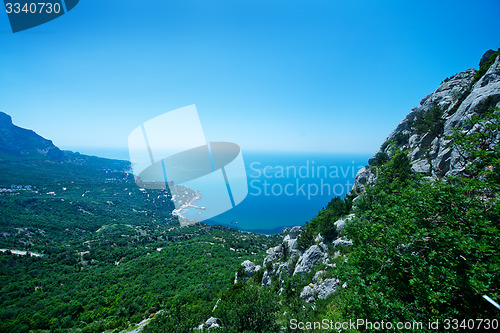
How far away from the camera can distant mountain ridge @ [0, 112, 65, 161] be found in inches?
6019

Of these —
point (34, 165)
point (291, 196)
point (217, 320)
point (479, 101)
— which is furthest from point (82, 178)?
point (479, 101)

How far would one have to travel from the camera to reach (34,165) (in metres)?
124

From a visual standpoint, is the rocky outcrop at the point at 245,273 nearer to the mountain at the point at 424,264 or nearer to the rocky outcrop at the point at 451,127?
the mountain at the point at 424,264

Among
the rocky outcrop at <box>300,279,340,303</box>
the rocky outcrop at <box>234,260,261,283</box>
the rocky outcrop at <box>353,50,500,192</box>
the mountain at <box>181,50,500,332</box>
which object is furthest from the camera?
the rocky outcrop at <box>234,260,261,283</box>

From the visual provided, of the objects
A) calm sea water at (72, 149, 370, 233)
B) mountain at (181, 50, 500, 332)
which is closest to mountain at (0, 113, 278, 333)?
mountain at (181, 50, 500, 332)

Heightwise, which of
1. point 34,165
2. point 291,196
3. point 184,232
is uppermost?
point 34,165

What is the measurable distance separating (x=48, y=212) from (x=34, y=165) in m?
84.2

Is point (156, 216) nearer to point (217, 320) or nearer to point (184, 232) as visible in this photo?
point (184, 232)

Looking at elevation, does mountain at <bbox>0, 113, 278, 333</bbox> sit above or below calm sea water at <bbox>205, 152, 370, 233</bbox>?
above

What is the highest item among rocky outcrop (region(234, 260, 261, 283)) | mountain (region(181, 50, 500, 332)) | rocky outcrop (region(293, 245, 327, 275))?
mountain (region(181, 50, 500, 332))

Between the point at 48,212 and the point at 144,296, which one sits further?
the point at 48,212

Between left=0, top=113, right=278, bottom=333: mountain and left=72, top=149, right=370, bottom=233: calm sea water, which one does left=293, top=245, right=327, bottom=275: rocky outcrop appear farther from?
left=72, top=149, right=370, bottom=233: calm sea water

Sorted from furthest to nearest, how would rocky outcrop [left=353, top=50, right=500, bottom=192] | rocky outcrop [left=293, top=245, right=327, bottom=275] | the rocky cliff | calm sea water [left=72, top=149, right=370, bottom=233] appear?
calm sea water [left=72, top=149, right=370, bottom=233] → rocky outcrop [left=293, top=245, right=327, bottom=275] → rocky outcrop [left=353, top=50, right=500, bottom=192] → the rocky cliff

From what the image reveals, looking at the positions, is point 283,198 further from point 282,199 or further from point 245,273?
point 245,273
